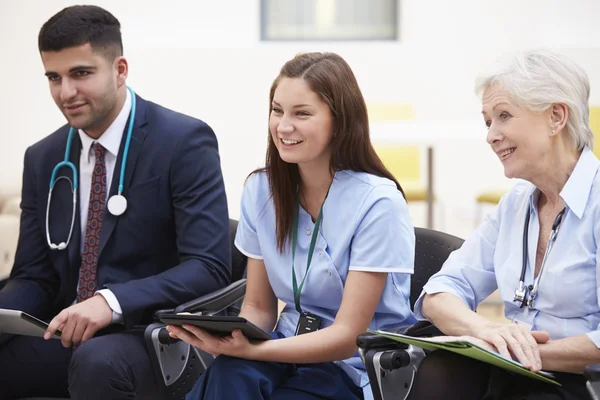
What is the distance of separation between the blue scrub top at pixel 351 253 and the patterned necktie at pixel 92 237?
51 cm

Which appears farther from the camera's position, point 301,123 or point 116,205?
point 116,205

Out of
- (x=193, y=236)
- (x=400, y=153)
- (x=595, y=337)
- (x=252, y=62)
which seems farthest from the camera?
(x=252, y=62)

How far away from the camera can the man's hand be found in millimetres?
2045

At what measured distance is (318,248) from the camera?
1.99 m

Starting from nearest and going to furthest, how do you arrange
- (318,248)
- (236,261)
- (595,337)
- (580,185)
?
(595,337) < (580,185) < (318,248) < (236,261)

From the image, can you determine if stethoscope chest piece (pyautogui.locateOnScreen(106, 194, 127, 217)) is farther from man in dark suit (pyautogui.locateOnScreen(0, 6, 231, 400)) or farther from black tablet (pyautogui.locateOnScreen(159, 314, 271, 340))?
black tablet (pyautogui.locateOnScreen(159, 314, 271, 340))

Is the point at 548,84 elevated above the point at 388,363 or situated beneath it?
elevated above

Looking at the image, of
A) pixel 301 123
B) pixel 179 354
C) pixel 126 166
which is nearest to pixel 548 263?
pixel 301 123

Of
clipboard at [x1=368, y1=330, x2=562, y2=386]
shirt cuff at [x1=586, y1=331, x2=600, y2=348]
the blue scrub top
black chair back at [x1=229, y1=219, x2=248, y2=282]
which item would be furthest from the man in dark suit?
shirt cuff at [x1=586, y1=331, x2=600, y2=348]

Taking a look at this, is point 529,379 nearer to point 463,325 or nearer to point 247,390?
point 463,325

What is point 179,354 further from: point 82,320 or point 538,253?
point 538,253

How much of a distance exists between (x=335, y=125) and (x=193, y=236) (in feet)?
1.77

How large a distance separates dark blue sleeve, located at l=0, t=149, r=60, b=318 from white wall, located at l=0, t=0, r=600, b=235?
4.00m

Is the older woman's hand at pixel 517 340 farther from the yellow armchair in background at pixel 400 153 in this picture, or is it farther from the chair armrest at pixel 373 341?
the yellow armchair in background at pixel 400 153
